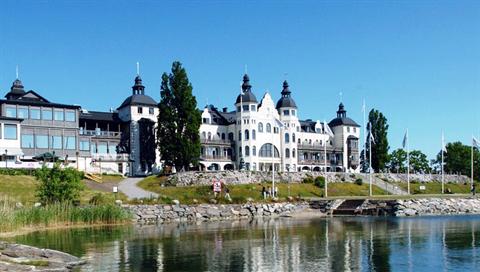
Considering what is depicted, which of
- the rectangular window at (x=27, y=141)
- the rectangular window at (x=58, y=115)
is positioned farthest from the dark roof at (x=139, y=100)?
the rectangular window at (x=27, y=141)

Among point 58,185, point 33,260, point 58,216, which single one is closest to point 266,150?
point 58,185

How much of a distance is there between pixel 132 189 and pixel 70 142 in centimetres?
2007

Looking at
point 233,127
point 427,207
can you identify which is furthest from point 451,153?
point 427,207

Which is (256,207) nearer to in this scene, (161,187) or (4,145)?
(161,187)

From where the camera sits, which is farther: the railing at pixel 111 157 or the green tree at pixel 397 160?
the green tree at pixel 397 160

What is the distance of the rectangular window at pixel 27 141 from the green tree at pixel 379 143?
204 feet

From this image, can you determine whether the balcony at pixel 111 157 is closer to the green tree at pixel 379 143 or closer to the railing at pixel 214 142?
the railing at pixel 214 142

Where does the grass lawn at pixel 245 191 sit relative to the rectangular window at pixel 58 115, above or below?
below

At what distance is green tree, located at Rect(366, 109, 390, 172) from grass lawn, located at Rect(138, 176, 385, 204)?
14750 millimetres

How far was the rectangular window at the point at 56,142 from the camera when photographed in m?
84.8

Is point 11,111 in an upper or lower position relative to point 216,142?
upper

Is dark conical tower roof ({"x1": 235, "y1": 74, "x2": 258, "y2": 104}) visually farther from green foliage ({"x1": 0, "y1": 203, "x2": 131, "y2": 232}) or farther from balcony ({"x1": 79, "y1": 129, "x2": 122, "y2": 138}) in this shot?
green foliage ({"x1": 0, "y1": 203, "x2": 131, "y2": 232})

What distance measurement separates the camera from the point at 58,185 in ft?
167

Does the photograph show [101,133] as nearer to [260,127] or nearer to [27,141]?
[27,141]
